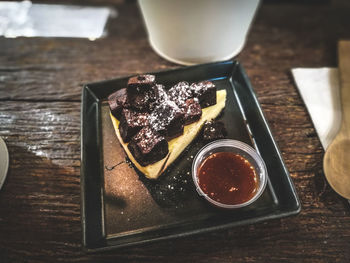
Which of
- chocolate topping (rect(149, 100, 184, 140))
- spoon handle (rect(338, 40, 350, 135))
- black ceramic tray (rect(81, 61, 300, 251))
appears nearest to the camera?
black ceramic tray (rect(81, 61, 300, 251))

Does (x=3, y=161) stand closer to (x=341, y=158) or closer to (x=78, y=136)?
(x=78, y=136)

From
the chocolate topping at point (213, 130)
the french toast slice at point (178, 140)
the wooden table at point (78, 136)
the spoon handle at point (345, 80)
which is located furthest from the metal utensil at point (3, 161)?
the spoon handle at point (345, 80)

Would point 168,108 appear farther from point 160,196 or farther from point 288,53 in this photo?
point 288,53

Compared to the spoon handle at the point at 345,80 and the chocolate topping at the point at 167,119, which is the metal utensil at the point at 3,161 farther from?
the spoon handle at the point at 345,80

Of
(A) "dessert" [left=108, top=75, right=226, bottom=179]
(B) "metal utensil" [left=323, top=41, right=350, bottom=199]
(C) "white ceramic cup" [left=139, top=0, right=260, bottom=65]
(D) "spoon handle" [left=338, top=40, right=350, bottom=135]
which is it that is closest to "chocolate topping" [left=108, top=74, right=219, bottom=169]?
(A) "dessert" [left=108, top=75, right=226, bottom=179]

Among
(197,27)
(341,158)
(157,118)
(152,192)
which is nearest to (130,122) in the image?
(157,118)

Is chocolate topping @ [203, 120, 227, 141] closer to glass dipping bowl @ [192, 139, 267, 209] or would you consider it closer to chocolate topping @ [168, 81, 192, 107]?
glass dipping bowl @ [192, 139, 267, 209]
